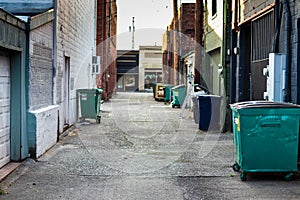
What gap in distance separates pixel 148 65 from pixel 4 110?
54825 mm

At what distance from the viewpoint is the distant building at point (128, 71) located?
64375mm

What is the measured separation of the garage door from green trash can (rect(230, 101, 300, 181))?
399cm

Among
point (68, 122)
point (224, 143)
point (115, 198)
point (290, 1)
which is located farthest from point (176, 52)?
point (115, 198)

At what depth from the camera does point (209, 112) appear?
551 inches

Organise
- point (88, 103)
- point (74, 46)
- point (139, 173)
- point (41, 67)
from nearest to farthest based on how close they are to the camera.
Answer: point (139, 173) → point (41, 67) → point (74, 46) → point (88, 103)

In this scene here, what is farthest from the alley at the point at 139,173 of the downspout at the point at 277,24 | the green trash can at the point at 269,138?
the downspout at the point at 277,24

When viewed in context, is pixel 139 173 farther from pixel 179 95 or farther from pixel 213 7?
pixel 179 95

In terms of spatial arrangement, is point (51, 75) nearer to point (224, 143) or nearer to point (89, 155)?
point (89, 155)

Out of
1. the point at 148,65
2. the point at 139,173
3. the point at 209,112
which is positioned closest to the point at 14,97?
the point at 139,173

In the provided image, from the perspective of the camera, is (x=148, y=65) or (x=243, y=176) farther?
(x=148, y=65)

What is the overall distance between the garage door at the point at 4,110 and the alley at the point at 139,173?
1.28ft

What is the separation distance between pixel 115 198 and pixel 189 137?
664 centimetres

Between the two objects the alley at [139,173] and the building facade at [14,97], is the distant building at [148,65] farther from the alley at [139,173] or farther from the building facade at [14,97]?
the building facade at [14,97]

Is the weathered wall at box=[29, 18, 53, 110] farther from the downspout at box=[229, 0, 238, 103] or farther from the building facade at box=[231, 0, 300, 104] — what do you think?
the downspout at box=[229, 0, 238, 103]
